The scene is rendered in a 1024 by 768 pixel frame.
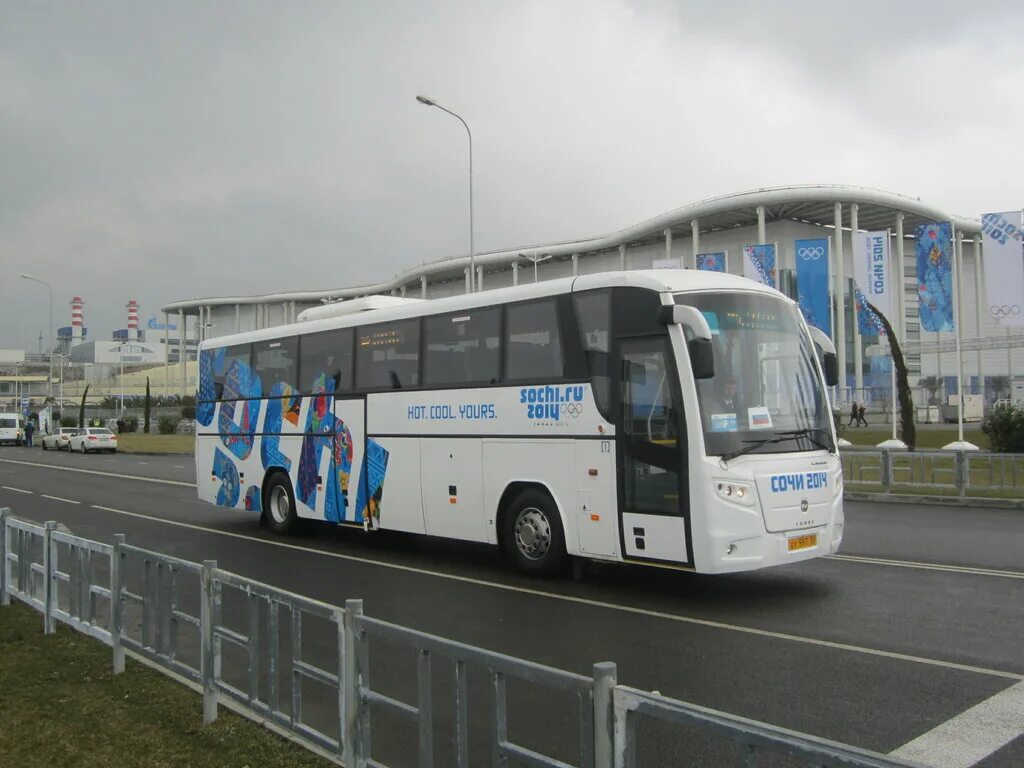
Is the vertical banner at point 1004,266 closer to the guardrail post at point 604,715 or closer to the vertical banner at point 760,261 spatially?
the vertical banner at point 760,261

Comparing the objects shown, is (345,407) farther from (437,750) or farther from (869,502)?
(869,502)

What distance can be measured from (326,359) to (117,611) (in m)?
7.10

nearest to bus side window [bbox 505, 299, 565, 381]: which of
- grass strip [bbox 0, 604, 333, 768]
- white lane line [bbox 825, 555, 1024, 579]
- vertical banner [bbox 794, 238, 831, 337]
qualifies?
white lane line [bbox 825, 555, 1024, 579]

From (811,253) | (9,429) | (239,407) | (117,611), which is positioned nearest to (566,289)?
(117,611)

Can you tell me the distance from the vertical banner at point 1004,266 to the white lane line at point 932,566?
1910cm

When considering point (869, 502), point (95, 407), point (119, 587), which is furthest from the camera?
point (95, 407)

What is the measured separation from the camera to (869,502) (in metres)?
18.7

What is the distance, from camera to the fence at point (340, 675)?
3072 millimetres

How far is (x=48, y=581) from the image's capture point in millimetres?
7430

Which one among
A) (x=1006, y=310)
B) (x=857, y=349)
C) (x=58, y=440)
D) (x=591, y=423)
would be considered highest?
(x=857, y=349)

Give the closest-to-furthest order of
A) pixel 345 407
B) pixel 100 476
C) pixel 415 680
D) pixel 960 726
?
pixel 415 680
pixel 960 726
pixel 345 407
pixel 100 476

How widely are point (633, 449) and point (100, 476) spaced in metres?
22.9

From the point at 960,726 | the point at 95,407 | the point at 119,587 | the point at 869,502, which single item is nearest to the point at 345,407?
the point at 119,587

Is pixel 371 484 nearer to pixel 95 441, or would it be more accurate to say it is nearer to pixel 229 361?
pixel 229 361
